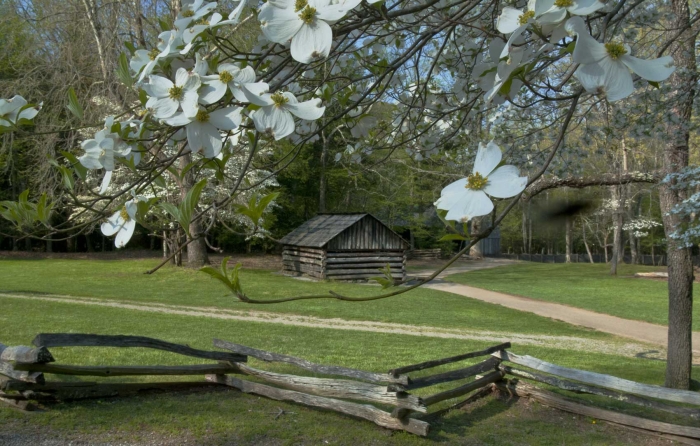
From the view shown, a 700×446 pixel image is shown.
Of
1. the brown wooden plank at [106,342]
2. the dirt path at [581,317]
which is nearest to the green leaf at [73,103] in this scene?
the brown wooden plank at [106,342]

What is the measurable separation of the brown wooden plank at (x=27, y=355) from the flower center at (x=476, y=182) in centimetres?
397

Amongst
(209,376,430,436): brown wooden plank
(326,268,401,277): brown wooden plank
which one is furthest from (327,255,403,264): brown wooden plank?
(209,376,430,436): brown wooden plank

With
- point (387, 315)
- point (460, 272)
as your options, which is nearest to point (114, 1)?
point (387, 315)

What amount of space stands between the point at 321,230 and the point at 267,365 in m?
13.2

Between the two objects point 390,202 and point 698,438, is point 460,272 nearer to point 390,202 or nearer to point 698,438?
point 390,202

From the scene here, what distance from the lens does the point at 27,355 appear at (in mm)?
4184

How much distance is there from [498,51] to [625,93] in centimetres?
58

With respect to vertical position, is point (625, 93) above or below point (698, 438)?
above

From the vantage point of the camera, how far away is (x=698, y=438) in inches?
173

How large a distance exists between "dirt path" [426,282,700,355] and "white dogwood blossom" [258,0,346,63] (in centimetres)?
1100

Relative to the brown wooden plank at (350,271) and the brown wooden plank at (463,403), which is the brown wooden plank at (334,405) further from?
the brown wooden plank at (350,271)

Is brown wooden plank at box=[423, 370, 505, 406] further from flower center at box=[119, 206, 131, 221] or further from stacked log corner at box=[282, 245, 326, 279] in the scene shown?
stacked log corner at box=[282, 245, 326, 279]

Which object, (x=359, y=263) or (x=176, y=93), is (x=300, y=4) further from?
(x=359, y=263)

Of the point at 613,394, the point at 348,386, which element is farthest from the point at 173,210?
the point at 613,394
